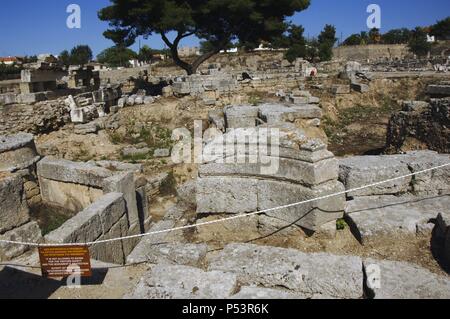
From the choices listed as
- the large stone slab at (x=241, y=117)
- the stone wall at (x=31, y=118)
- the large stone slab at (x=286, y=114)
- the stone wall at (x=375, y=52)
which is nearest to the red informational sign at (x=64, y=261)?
the large stone slab at (x=286, y=114)

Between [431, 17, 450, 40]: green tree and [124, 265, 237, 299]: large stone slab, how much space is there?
8021 cm

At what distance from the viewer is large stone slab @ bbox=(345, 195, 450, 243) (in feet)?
14.5

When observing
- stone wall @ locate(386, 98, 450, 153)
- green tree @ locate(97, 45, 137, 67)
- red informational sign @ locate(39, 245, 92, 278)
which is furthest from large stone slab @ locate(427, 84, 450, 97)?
green tree @ locate(97, 45, 137, 67)

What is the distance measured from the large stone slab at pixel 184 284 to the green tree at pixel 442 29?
8021 cm

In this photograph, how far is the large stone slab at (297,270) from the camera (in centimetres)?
336

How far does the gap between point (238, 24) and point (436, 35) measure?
2345 inches

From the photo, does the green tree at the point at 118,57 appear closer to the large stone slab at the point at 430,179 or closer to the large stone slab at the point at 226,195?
the large stone slab at the point at 226,195

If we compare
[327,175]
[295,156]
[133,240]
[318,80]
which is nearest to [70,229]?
[133,240]

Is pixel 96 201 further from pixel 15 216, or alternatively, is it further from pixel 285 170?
pixel 285 170

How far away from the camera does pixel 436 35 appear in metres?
71.2

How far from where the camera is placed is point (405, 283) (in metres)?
3.30

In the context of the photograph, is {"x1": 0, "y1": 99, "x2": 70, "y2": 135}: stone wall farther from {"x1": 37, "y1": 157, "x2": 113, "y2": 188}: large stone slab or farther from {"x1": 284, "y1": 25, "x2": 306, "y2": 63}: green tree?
{"x1": 284, "y1": 25, "x2": 306, "y2": 63}: green tree

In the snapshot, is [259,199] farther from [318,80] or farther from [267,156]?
[318,80]

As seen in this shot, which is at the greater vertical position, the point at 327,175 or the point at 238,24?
the point at 238,24
